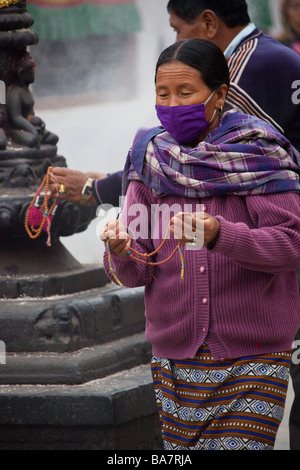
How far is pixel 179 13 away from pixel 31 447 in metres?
1.79

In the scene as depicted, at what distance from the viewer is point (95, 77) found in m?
11.3

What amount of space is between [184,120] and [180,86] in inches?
4.1

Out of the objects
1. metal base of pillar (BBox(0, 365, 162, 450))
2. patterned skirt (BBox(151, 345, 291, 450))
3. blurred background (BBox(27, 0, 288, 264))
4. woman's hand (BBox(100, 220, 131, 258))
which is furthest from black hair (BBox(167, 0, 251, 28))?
blurred background (BBox(27, 0, 288, 264))

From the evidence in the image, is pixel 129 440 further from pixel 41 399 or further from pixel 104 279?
pixel 104 279

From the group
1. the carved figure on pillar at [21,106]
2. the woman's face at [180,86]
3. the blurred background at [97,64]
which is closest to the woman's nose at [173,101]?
the woman's face at [180,86]

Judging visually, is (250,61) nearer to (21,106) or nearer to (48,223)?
(48,223)

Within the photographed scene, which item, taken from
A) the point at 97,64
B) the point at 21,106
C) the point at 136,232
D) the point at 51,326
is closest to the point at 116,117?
the point at 97,64

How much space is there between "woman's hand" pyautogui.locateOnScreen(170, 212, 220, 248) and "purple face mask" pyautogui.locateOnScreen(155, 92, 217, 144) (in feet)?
1.08

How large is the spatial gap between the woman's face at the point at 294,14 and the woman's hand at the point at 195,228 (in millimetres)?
7207

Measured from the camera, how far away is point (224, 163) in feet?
9.84

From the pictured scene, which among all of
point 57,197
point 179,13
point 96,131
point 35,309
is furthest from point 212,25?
point 96,131

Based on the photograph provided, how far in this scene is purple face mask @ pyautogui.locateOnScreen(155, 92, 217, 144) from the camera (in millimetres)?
2992

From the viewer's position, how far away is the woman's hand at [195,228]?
2.74 m

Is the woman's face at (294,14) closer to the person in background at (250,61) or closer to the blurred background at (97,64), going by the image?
the blurred background at (97,64)
